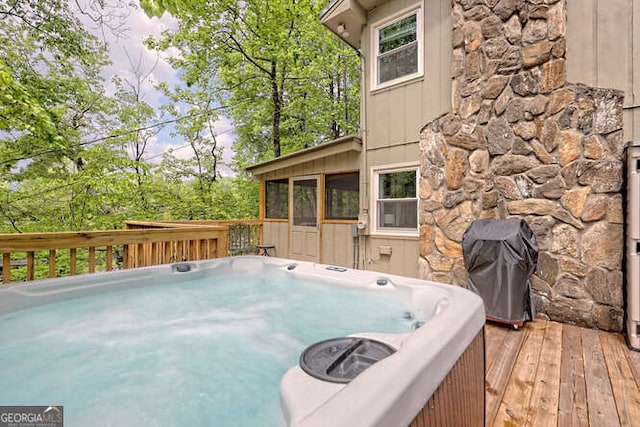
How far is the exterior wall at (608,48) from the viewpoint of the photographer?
2.78m

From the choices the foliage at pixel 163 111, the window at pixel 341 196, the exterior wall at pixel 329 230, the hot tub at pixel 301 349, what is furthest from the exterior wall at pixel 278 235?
the foliage at pixel 163 111

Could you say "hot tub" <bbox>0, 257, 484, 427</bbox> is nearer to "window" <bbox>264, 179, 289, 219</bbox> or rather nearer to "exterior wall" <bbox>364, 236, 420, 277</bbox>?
"exterior wall" <bbox>364, 236, 420, 277</bbox>

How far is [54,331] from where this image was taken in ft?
5.89

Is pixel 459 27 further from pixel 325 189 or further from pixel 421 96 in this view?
pixel 325 189

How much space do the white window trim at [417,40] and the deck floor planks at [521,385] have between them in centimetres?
341

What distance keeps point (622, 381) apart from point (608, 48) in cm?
289

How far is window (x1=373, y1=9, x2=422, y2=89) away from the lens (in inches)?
169

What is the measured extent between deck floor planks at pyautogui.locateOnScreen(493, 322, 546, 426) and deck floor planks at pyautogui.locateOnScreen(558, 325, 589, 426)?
145 mm

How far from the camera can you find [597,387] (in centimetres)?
184

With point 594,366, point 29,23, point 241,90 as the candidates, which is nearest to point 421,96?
point 594,366

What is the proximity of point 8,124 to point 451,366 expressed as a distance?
6.54 meters

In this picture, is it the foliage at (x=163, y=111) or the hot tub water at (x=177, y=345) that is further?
the foliage at (x=163, y=111)

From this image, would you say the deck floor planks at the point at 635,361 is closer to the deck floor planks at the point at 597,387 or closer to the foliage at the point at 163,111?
the deck floor planks at the point at 597,387

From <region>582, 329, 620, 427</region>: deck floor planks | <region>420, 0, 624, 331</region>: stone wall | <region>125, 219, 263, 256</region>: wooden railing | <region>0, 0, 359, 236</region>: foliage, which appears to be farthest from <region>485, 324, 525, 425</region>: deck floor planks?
<region>0, 0, 359, 236</region>: foliage
